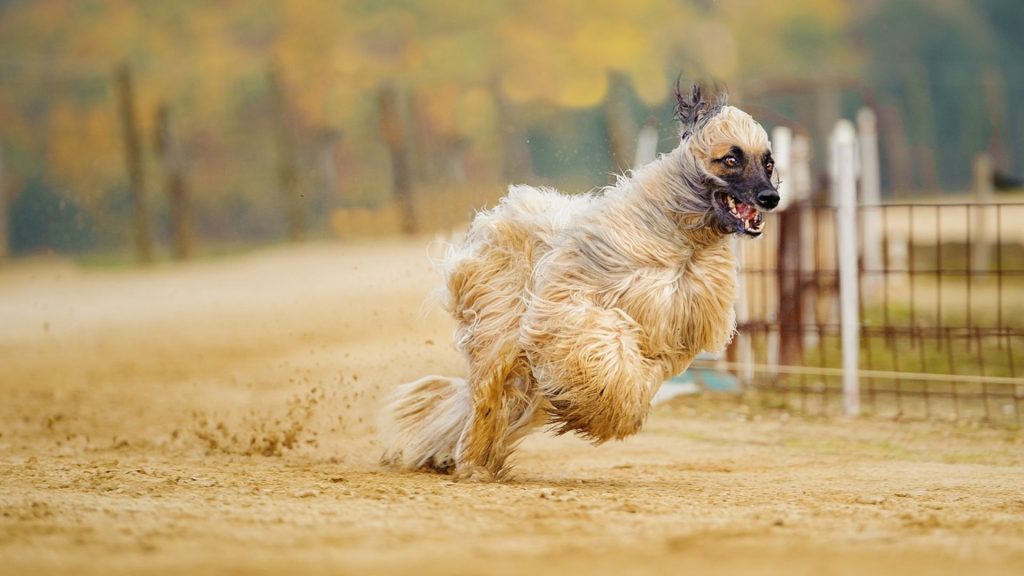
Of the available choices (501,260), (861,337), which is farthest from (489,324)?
(861,337)

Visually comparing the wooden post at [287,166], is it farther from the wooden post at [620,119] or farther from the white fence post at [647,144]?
the white fence post at [647,144]

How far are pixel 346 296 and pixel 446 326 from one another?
3458 mm

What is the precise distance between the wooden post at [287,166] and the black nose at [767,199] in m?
16.4

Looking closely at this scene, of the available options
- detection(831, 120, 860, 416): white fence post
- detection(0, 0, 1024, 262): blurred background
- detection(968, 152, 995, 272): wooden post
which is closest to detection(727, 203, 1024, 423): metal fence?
detection(831, 120, 860, 416): white fence post

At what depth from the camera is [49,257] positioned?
20.9 m

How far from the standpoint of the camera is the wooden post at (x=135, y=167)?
2053 centimetres

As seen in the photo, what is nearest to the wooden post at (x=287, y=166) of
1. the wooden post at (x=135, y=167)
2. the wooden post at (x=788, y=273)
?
the wooden post at (x=135, y=167)

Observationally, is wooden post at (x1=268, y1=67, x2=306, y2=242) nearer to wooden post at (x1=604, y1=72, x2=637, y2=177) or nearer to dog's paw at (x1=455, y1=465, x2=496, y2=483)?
wooden post at (x1=604, y1=72, x2=637, y2=177)

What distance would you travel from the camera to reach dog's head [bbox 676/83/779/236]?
5.09 metres

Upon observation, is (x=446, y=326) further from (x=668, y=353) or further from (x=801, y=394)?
(x=668, y=353)

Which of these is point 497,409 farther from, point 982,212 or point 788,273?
point 982,212

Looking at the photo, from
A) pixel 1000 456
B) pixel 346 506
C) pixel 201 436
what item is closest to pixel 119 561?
pixel 346 506

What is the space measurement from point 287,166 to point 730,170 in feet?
57.6

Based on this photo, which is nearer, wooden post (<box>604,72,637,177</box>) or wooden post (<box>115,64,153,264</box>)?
wooden post (<box>115,64,153,264</box>)
